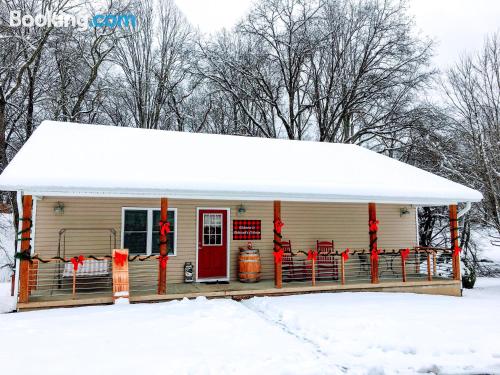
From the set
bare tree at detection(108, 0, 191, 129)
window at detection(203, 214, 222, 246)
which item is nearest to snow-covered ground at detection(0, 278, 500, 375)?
window at detection(203, 214, 222, 246)

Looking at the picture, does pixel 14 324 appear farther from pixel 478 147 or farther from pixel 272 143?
pixel 478 147

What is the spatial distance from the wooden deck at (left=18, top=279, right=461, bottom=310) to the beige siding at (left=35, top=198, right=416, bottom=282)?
3.22 feet

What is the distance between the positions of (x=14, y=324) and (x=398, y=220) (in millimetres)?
9780

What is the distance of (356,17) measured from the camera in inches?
805

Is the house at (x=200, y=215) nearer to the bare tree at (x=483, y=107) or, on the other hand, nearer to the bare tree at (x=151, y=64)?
the bare tree at (x=483, y=107)

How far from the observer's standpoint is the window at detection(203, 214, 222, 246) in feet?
31.4

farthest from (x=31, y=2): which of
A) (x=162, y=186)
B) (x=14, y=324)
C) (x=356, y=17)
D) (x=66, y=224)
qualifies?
(x=356, y=17)

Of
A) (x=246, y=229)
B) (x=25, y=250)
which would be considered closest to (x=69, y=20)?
(x=246, y=229)

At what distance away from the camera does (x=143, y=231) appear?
913 cm

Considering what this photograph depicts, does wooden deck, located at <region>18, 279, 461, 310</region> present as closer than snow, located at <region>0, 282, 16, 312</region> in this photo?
Yes

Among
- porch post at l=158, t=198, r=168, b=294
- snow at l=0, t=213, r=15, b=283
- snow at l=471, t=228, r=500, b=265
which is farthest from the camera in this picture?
snow at l=0, t=213, r=15, b=283

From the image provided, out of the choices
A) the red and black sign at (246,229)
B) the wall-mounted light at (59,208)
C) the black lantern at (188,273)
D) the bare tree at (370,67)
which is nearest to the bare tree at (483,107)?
the bare tree at (370,67)

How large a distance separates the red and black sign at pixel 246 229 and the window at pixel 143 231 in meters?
1.55

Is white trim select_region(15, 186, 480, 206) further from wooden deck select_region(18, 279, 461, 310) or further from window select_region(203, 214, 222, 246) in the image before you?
wooden deck select_region(18, 279, 461, 310)
